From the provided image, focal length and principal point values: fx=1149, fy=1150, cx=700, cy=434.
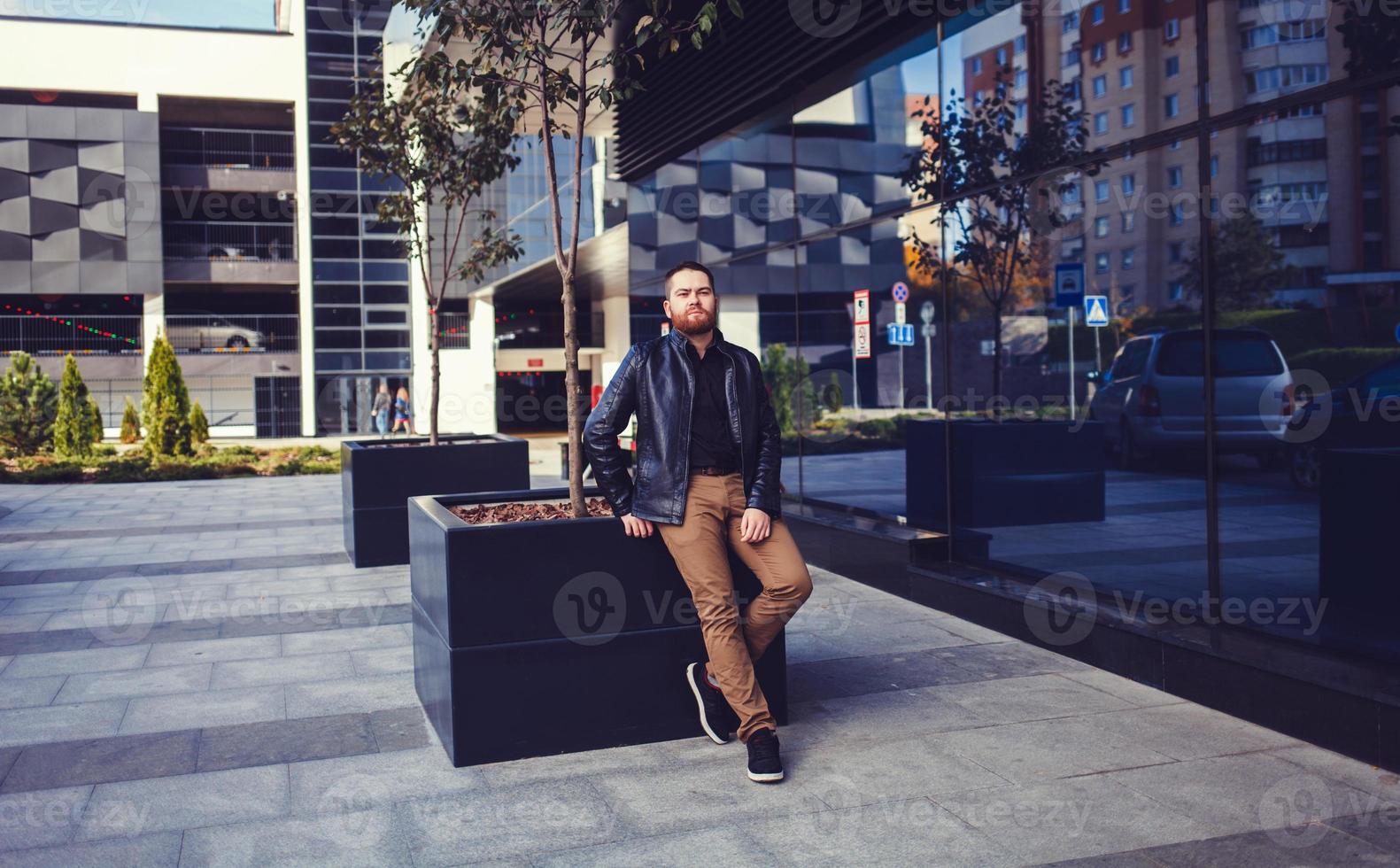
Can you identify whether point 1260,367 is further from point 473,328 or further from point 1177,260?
point 473,328

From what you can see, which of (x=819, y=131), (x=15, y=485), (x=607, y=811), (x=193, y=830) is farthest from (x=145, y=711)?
(x=15, y=485)

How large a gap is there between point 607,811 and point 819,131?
7.09 meters

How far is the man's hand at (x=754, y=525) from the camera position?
459 cm

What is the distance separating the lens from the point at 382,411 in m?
36.4

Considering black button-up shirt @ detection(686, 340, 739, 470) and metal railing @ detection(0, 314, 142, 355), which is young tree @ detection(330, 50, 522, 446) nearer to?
black button-up shirt @ detection(686, 340, 739, 470)

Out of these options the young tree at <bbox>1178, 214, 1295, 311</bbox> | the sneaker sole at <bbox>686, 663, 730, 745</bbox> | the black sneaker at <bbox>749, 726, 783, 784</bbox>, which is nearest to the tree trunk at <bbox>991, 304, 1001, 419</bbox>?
the young tree at <bbox>1178, 214, 1295, 311</bbox>

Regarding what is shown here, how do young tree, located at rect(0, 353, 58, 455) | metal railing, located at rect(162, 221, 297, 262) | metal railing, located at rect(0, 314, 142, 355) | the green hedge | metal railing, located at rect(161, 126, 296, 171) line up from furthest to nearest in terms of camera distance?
metal railing, located at rect(161, 126, 296, 171) < metal railing, located at rect(162, 221, 297, 262) < metal railing, located at rect(0, 314, 142, 355) < young tree, located at rect(0, 353, 58, 455) < the green hedge

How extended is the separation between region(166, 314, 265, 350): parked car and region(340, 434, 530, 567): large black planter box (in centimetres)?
3550

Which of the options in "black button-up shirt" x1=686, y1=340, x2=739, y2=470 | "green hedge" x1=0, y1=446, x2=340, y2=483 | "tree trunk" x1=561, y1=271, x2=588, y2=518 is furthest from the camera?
"green hedge" x1=0, y1=446, x2=340, y2=483

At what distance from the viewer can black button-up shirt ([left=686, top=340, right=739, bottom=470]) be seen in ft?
15.3

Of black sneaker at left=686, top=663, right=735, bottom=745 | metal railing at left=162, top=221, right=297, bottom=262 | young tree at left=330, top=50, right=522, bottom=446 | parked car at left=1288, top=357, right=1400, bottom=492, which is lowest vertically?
black sneaker at left=686, top=663, right=735, bottom=745

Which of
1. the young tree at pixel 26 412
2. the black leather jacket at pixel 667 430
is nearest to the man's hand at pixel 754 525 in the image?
the black leather jacket at pixel 667 430

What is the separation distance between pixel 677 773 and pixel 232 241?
141 ft

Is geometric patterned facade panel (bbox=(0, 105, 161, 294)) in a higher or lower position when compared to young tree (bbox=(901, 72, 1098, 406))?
higher
